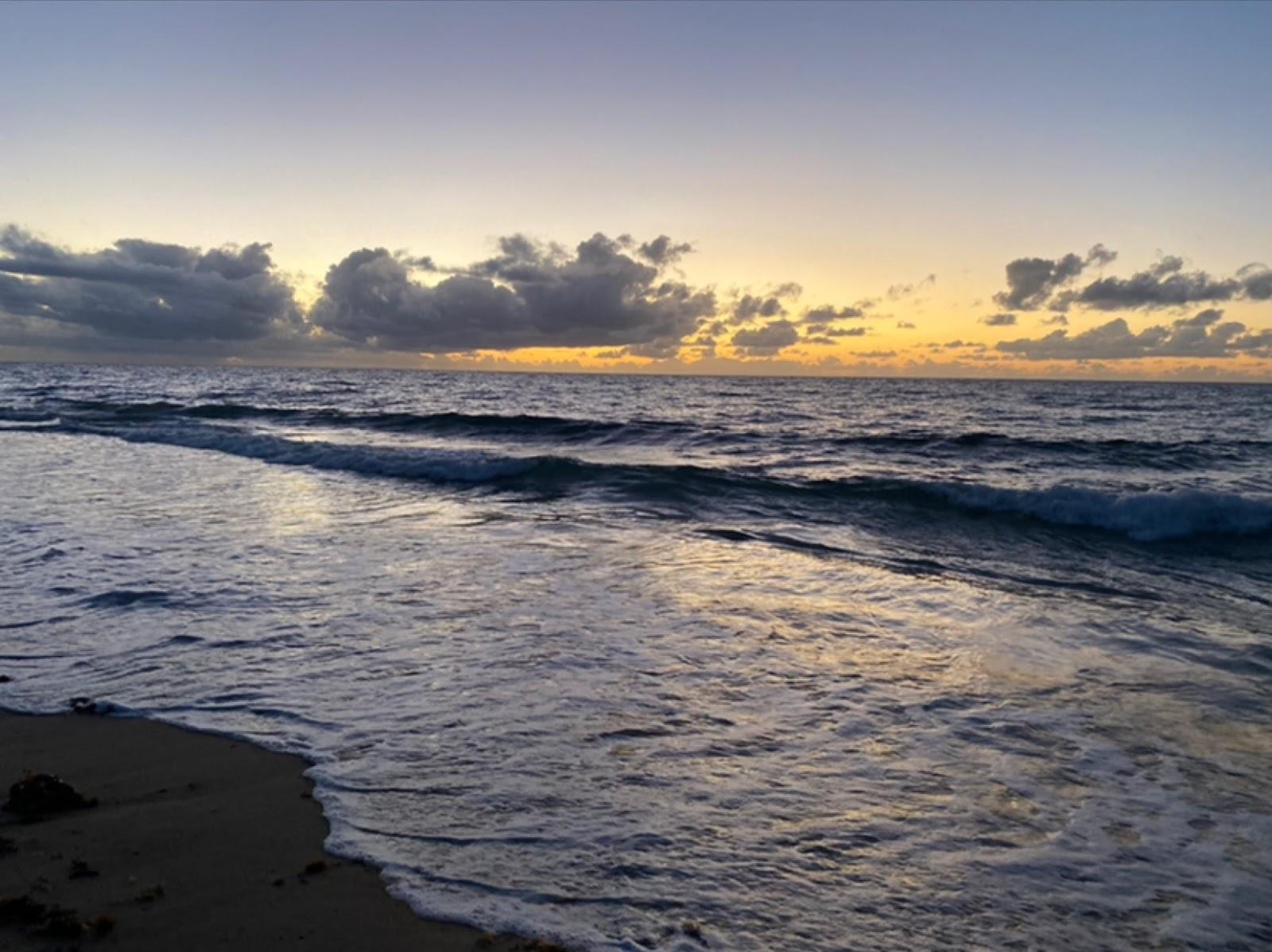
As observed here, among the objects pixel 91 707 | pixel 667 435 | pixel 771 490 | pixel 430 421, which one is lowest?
pixel 91 707

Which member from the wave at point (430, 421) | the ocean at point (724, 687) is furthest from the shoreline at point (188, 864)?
the wave at point (430, 421)

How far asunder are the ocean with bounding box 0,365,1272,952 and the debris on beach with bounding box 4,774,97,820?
1.00m

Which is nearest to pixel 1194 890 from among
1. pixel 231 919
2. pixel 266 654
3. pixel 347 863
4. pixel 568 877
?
pixel 568 877

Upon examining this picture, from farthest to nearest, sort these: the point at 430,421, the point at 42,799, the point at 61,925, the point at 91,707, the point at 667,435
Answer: the point at 430,421 → the point at 667,435 → the point at 91,707 → the point at 42,799 → the point at 61,925

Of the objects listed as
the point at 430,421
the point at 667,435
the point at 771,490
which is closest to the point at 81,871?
the point at 771,490

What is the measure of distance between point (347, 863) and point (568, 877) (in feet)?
3.28

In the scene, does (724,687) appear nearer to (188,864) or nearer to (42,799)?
(188,864)

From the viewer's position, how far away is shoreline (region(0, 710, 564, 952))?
10.5ft

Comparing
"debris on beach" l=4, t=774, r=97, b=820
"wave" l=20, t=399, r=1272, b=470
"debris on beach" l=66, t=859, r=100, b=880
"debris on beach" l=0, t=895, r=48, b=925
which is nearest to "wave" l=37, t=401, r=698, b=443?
"wave" l=20, t=399, r=1272, b=470

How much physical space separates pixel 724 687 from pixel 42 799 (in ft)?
13.1

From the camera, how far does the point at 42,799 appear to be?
4137mm

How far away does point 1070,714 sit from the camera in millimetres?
5668

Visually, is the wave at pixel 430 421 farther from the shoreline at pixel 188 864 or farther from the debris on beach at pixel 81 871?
the debris on beach at pixel 81 871

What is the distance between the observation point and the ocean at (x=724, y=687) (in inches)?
141
